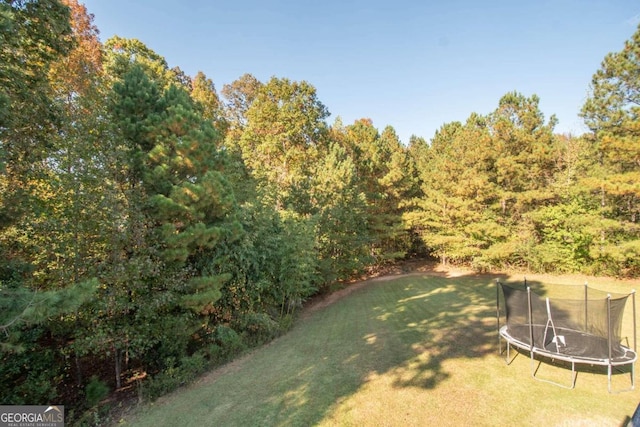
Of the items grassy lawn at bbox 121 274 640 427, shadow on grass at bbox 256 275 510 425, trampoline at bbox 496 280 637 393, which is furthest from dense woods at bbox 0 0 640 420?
trampoline at bbox 496 280 637 393

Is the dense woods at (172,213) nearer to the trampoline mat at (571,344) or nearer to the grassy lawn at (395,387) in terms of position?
the grassy lawn at (395,387)

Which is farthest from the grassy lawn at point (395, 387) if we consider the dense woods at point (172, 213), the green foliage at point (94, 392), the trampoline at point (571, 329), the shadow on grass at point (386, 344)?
the dense woods at point (172, 213)

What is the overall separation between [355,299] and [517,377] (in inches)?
373

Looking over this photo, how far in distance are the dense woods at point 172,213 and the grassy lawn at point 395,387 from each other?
1937 millimetres

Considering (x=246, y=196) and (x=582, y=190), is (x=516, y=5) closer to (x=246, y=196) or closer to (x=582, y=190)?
(x=582, y=190)

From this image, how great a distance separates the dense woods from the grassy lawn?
1.94m

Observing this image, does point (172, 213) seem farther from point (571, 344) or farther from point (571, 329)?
point (571, 329)

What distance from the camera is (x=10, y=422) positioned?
509 cm

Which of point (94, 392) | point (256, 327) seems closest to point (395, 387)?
point (256, 327)

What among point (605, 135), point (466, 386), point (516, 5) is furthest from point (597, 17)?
point (466, 386)

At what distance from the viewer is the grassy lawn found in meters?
3.93

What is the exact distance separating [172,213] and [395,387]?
651 cm

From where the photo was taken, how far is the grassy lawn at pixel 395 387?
393 cm

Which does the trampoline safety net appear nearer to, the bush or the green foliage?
the bush
